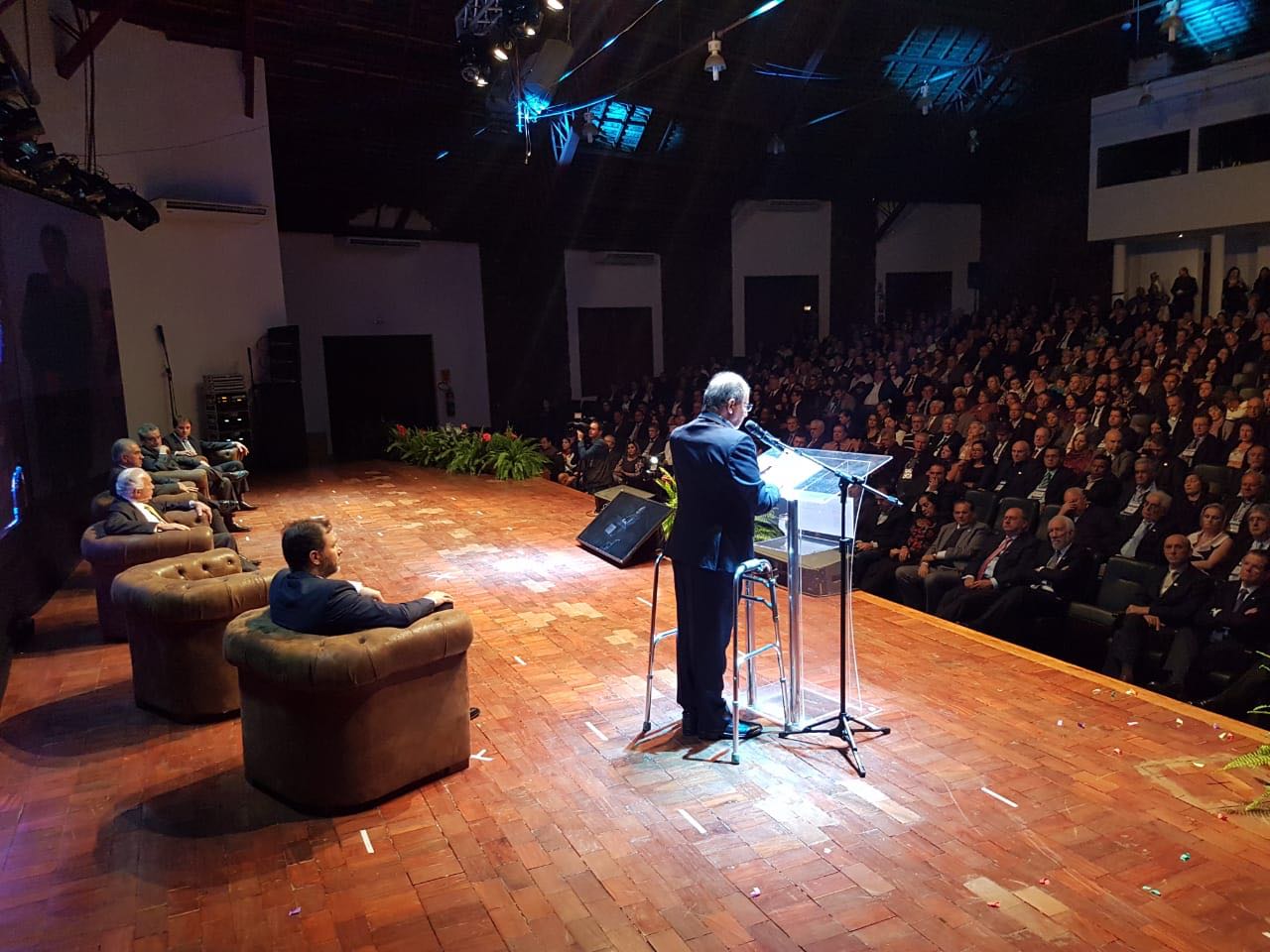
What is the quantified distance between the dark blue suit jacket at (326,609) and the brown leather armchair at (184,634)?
2.56ft

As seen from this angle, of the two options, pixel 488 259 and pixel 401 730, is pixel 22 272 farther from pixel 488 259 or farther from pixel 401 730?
pixel 488 259

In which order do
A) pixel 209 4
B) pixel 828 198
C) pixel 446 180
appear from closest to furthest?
pixel 209 4 → pixel 446 180 → pixel 828 198

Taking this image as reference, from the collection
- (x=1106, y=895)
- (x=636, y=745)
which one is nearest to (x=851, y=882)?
(x=1106, y=895)

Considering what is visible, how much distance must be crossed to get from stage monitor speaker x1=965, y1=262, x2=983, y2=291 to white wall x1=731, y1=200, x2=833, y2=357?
8.97 ft

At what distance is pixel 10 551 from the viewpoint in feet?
15.9

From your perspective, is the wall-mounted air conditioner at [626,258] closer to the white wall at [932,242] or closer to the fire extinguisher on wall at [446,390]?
the fire extinguisher on wall at [446,390]

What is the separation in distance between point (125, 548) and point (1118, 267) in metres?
13.8

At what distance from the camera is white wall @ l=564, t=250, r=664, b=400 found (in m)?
14.8

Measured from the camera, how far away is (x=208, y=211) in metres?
10.5

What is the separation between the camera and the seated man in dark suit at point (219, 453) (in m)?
7.58

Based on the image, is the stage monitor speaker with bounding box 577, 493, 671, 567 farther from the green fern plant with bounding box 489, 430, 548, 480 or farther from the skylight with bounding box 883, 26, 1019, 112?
the skylight with bounding box 883, 26, 1019, 112

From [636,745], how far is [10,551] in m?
3.81

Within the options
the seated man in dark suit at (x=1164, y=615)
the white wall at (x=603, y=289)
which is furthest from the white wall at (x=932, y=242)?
the seated man in dark suit at (x=1164, y=615)

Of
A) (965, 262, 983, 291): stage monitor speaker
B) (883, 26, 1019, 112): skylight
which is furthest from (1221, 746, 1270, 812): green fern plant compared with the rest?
(965, 262, 983, 291): stage monitor speaker
